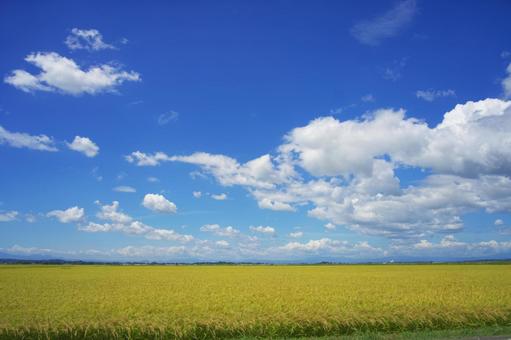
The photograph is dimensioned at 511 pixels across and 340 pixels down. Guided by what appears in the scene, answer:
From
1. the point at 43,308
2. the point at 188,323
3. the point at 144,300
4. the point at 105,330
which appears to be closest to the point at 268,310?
the point at 188,323

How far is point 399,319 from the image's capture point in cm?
1809

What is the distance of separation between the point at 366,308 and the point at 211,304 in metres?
8.14

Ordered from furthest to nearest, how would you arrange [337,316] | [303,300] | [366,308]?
1. [303,300]
2. [366,308]
3. [337,316]

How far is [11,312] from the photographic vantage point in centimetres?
1972

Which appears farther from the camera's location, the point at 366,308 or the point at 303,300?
the point at 303,300

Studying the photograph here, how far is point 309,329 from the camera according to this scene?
660 inches

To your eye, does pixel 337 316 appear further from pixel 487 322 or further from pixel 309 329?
pixel 487 322

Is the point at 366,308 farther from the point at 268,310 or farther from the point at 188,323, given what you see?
the point at 188,323

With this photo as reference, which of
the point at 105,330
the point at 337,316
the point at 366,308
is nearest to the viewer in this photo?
the point at 105,330

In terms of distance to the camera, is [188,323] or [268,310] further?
[268,310]

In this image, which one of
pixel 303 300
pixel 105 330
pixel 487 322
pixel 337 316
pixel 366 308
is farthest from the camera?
pixel 303 300

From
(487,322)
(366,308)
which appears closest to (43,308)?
(366,308)

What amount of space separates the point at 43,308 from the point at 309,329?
13687 millimetres

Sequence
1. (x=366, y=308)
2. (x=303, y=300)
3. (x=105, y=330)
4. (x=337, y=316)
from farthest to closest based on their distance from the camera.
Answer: (x=303, y=300), (x=366, y=308), (x=337, y=316), (x=105, y=330)
